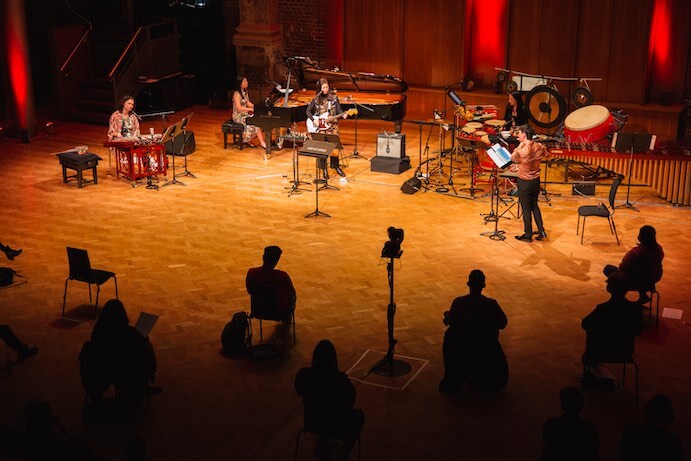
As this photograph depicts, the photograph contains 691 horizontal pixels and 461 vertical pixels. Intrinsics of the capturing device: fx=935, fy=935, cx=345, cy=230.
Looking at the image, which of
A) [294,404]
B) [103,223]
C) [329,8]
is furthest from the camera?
[329,8]

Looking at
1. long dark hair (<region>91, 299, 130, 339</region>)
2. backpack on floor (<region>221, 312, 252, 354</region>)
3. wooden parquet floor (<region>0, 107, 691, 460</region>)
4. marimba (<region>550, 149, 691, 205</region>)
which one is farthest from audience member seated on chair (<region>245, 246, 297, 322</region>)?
marimba (<region>550, 149, 691, 205</region>)

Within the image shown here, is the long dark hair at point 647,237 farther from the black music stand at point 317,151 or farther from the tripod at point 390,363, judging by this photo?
the black music stand at point 317,151

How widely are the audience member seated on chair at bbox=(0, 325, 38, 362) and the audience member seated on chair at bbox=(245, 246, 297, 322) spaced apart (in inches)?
78.2

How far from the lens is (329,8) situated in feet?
60.2

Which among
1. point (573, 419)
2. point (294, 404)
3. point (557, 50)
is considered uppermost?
point (557, 50)

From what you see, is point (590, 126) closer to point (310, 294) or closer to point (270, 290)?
point (310, 294)

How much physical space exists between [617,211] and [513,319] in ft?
13.0

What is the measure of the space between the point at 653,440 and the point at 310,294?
455cm

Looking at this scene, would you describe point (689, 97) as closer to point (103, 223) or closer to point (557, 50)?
point (557, 50)

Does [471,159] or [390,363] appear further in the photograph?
[471,159]

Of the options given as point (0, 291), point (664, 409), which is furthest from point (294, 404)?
point (0, 291)

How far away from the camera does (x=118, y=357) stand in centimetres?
707

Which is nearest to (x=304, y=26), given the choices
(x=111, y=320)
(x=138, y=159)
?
(x=138, y=159)

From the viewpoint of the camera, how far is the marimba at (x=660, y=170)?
12102 mm
